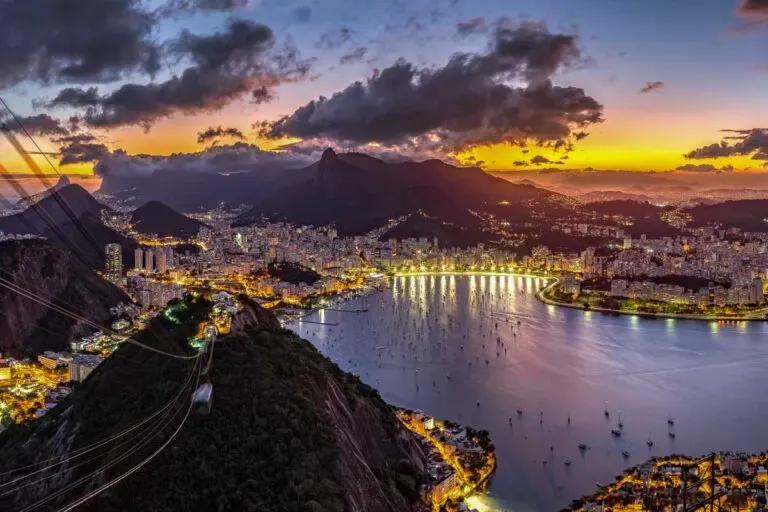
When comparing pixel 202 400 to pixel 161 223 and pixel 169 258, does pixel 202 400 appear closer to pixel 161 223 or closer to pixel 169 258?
pixel 169 258

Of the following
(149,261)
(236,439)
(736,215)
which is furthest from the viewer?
(736,215)

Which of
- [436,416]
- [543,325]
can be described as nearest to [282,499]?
[436,416]

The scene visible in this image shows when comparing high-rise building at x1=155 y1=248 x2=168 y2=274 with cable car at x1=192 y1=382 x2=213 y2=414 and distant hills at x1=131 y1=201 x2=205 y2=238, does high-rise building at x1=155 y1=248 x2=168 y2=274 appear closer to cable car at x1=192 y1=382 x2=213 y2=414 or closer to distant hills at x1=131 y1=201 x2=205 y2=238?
distant hills at x1=131 y1=201 x2=205 y2=238

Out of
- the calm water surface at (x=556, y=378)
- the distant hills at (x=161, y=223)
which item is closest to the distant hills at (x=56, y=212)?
the distant hills at (x=161, y=223)

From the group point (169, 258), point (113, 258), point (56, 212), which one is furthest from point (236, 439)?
point (56, 212)

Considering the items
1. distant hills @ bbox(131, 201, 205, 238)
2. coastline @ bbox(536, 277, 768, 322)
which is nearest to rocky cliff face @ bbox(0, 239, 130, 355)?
coastline @ bbox(536, 277, 768, 322)

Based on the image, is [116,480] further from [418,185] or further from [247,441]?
[418,185]

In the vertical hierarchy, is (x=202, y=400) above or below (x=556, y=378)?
above
